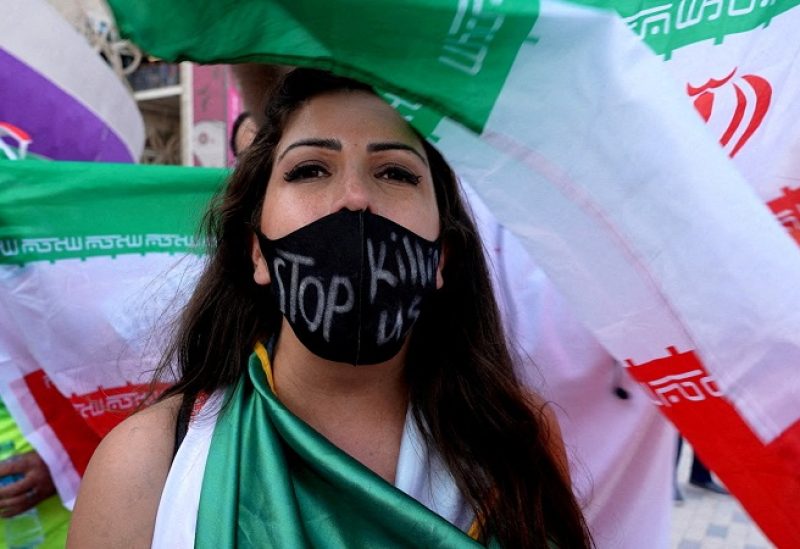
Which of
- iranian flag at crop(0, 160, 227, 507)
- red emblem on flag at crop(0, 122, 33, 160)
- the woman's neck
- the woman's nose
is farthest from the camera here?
red emblem on flag at crop(0, 122, 33, 160)

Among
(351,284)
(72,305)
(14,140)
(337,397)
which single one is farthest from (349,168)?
(14,140)

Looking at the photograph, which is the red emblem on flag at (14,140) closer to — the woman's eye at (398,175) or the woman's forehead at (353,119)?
the woman's forehead at (353,119)

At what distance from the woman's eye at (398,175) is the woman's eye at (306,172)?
0.10 meters

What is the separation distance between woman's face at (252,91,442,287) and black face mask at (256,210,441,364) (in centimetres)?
4

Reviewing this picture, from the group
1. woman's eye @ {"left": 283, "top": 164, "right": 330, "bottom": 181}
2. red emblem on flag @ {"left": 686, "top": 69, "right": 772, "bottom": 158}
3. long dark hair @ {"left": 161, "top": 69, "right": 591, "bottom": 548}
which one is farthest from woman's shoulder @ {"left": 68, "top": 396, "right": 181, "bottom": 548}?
red emblem on flag @ {"left": 686, "top": 69, "right": 772, "bottom": 158}

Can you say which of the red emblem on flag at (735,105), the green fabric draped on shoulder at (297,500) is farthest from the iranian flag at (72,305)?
the red emblem on flag at (735,105)

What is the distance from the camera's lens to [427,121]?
1.14m

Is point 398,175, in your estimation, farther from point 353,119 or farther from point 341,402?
point 341,402

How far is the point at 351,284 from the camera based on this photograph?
125 centimetres

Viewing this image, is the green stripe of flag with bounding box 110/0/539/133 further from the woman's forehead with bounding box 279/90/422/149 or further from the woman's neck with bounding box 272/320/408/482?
the woman's neck with bounding box 272/320/408/482

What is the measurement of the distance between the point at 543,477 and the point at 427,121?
70 cm

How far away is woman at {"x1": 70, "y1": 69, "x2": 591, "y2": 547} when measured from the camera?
3.99 ft


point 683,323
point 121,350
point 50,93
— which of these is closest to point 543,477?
point 683,323

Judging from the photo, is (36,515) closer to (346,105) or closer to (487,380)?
(487,380)
